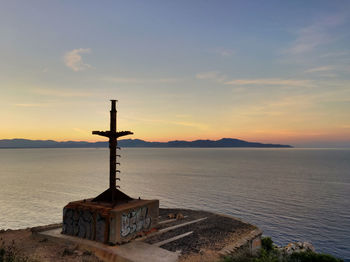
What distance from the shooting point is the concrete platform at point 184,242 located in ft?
60.3

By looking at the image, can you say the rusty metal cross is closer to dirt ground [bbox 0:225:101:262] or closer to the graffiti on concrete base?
the graffiti on concrete base

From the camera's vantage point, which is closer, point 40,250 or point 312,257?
point 40,250

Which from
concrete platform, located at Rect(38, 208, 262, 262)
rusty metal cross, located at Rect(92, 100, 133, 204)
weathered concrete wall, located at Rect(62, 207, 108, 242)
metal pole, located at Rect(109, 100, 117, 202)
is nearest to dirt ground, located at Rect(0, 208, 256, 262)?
concrete platform, located at Rect(38, 208, 262, 262)

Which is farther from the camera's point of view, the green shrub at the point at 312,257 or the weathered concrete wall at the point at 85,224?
the green shrub at the point at 312,257

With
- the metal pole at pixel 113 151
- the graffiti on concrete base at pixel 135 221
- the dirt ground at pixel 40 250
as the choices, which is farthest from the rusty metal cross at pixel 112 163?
the dirt ground at pixel 40 250

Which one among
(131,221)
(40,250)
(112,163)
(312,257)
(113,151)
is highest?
(113,151)

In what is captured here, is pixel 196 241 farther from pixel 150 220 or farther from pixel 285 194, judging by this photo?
pixel 285 194

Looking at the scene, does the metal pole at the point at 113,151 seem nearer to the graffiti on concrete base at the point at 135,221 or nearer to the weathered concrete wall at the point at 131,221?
the weathered concrete wall at the point at 131,221

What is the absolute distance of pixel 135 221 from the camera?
2225cm

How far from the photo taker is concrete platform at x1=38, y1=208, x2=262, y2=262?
18.4m

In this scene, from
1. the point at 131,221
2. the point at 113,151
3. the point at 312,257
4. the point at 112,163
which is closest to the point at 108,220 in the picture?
the point at 131,221

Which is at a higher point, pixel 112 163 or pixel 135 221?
pixel 112 163

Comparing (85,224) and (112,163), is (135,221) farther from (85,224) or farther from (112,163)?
(112,163)

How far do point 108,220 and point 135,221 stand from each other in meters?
2.60
